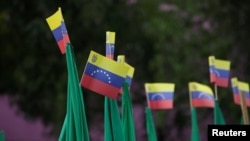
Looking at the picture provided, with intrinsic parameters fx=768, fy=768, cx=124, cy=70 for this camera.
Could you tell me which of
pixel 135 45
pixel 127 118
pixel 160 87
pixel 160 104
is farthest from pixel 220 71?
pixel 135 45

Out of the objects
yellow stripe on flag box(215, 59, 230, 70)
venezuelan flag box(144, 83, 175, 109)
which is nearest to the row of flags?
venezuelan flag box(144, 83, 175, 109)

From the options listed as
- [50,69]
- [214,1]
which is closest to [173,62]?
[214,1]

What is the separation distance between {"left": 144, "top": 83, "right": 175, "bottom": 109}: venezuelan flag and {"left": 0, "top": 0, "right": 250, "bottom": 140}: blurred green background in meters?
4.92

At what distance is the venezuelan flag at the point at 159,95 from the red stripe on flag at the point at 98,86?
1.80 m

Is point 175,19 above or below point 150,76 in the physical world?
above

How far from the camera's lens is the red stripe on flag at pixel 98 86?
4.34 m

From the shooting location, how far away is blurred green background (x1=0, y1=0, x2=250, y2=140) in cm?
1141

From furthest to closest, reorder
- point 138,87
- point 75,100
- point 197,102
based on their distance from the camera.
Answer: point 138,87 < point 197,102 < point 75,100

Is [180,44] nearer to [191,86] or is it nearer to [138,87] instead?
[138,87]

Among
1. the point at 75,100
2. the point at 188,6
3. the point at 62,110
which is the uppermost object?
the point at 188,6

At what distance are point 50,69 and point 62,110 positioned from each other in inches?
29.3

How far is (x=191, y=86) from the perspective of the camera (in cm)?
700

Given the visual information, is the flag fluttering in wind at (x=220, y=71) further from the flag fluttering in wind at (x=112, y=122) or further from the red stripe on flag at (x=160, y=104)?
the flag fluttering in wind at (x=112, y=122)

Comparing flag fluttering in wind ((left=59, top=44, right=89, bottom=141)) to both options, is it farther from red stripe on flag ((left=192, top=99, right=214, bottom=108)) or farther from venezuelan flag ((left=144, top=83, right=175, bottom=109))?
red stripe on flag ((left=192, top=99, right=214, bottom=108))
